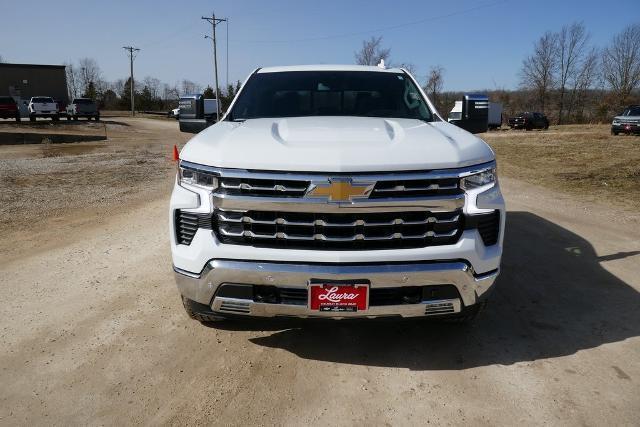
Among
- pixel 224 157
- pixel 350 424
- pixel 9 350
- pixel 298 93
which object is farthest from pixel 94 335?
pixel 298 93

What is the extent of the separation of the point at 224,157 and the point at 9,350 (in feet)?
6.55

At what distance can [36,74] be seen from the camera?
55.3 meters

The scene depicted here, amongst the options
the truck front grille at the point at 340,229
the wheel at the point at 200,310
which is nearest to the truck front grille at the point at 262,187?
the truck front grille at the point at 340,229

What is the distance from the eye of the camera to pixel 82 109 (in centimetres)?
3662

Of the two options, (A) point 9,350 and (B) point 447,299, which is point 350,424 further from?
(A) point 9,350

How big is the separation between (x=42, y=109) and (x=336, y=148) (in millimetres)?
37875

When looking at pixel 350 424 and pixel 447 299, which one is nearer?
pixel 350 424

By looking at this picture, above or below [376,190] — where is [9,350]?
below

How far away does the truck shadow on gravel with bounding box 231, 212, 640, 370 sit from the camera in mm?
3039

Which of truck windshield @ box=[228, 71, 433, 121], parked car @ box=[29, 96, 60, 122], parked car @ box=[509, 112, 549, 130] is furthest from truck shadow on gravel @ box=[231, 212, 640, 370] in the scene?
parked car @ box=[29, 96, 60, 122]

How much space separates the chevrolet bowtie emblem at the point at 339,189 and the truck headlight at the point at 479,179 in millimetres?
560

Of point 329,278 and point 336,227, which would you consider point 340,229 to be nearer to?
point 336,227

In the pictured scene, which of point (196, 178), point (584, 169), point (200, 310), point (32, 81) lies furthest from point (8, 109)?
point (200, 310)

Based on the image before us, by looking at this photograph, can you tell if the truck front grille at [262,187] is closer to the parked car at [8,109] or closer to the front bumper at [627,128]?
the front bumper at [627,128]
